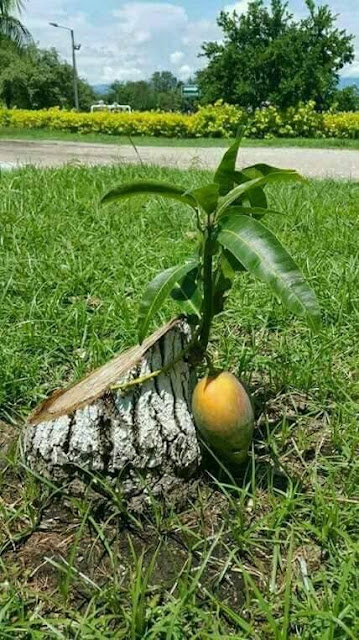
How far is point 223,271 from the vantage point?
1416mm

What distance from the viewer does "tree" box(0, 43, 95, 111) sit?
120 feet

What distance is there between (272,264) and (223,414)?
0.35m

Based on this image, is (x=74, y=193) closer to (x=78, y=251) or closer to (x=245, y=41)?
(x=78, y=251)

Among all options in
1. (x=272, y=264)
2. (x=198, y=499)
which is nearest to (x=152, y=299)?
(x=272, y=264)

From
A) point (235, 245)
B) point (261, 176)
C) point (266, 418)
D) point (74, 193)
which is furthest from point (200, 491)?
point (74, 193)

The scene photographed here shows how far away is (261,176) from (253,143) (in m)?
12.6

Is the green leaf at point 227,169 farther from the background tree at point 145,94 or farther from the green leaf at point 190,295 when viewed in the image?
the background tree at point 145,94

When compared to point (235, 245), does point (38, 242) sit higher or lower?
lower

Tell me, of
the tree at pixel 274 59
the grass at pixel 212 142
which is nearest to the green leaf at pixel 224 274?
the grass at pixel 212 142

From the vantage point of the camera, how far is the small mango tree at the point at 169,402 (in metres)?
1.37

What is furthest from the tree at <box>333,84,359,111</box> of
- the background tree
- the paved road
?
the background tree

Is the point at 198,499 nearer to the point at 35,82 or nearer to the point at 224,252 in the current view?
the point at 224,252

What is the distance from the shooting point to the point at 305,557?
4.36 feet

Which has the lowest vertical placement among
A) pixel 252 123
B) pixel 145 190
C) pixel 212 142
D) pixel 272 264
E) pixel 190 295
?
pixel 212 142
